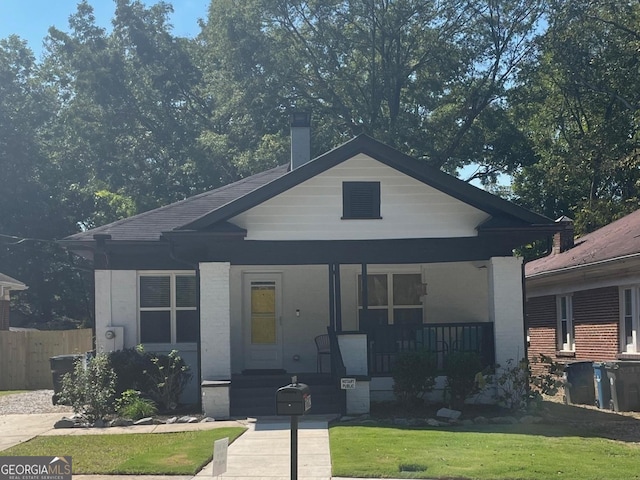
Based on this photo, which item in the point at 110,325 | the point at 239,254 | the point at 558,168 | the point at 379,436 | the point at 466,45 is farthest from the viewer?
the point at 466,45

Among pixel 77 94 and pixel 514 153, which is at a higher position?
pixel 77 94

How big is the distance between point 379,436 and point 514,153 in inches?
1061

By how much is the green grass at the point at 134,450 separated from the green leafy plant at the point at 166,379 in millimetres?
2599

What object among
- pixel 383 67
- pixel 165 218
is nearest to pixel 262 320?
pixel 165 218

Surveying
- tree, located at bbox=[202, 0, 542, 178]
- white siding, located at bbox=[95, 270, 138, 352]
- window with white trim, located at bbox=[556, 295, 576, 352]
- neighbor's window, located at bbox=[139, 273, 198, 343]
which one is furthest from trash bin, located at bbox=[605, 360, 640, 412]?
tree, located at bbox=[202, 0, 542, 178]

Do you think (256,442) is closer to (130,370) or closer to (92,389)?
(92,389)

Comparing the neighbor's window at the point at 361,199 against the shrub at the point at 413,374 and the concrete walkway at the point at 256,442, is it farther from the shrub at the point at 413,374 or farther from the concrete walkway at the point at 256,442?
the concrete walkway at the point at 256,442

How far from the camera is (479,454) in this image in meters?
10.7

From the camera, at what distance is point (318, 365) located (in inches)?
723

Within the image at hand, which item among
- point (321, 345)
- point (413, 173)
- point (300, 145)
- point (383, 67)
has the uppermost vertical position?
point (383, 67)

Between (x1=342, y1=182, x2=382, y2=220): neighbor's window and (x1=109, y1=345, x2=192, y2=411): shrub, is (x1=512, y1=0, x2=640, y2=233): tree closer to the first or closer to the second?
(x1=342, y1=182, x2=382, y2=220): neighbor's window

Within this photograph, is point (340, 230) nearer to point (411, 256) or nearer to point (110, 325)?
point (411, 256)

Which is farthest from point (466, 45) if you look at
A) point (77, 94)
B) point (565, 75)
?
point (77, 94)

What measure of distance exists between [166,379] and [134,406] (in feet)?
3.29
